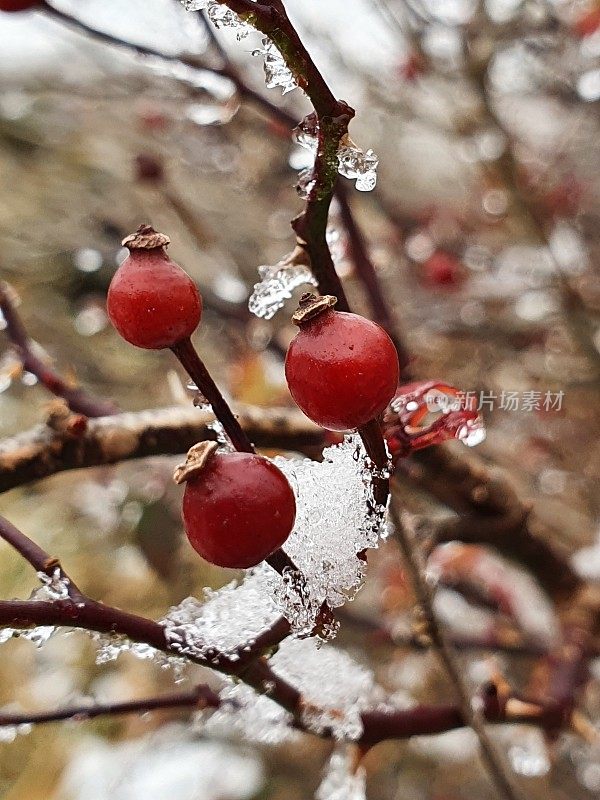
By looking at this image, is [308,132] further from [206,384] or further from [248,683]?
[248,683]

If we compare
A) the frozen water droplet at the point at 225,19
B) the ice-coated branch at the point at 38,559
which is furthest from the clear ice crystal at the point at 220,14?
the ice-coated branch at the point at 38,559

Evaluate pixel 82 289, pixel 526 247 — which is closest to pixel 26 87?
pixel 82 289

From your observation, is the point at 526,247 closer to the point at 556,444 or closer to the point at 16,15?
the point at 556,444

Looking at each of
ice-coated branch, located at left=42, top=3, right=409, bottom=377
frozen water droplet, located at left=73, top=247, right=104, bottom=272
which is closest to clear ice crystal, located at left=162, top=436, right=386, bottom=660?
ice-coated branch, located at left=42, top=3, right=409, bottom=377

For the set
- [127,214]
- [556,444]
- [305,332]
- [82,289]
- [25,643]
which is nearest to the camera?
[305,332]

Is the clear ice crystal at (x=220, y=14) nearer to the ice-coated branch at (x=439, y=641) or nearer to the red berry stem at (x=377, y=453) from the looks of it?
the red berry stem at (x=377, y=453)

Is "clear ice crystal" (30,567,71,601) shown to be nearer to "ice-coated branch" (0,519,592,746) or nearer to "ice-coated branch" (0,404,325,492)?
"ice-coated branch" (0,519,592,746)
